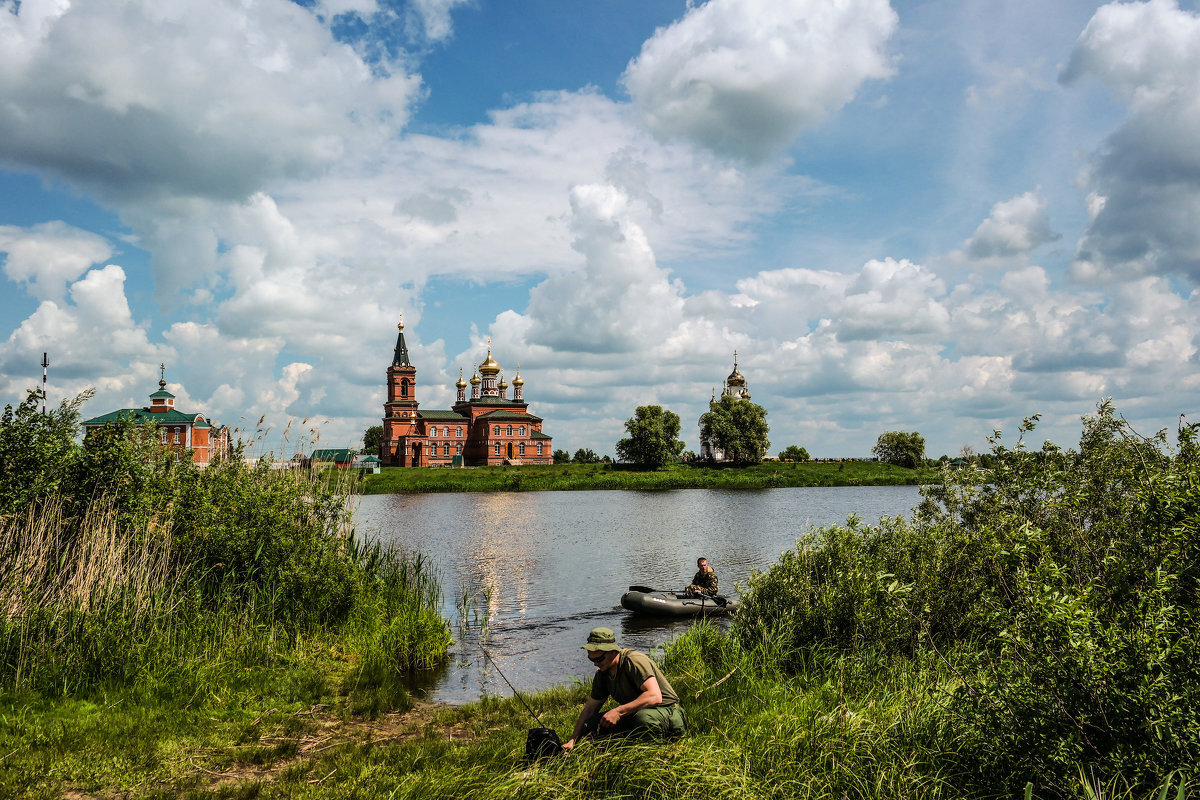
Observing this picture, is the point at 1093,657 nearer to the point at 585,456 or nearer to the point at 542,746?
the point at 542,746

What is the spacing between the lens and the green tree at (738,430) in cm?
8544

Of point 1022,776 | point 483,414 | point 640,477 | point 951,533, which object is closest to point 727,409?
→ point 640,477

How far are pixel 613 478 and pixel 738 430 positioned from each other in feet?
68.4

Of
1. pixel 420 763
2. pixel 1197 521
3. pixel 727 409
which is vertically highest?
pixel 727 409

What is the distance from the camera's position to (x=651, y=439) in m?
82.8

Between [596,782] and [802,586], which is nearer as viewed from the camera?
[596,782]

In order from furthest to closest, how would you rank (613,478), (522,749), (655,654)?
(613,478)
(655,654)
(522,749)

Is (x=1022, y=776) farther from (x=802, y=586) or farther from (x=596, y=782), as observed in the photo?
(x=802, y=586)

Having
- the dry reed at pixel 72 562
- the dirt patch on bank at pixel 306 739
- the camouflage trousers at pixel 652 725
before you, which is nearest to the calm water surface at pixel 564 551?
the dirt patch on bank at pixel 306 739

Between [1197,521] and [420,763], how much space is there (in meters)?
6.80

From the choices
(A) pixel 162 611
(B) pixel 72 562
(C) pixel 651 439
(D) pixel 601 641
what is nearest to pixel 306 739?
(A) pixel 162 611

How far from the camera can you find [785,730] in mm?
6254

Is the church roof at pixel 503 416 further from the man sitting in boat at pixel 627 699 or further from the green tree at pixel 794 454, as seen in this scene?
Answer: the man sitting in boat at pixel 627 699

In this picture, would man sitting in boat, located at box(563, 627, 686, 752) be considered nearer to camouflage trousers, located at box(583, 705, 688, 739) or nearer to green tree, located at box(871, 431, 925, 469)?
camouflage trousers, located at box(583, 705, 688, 739)
